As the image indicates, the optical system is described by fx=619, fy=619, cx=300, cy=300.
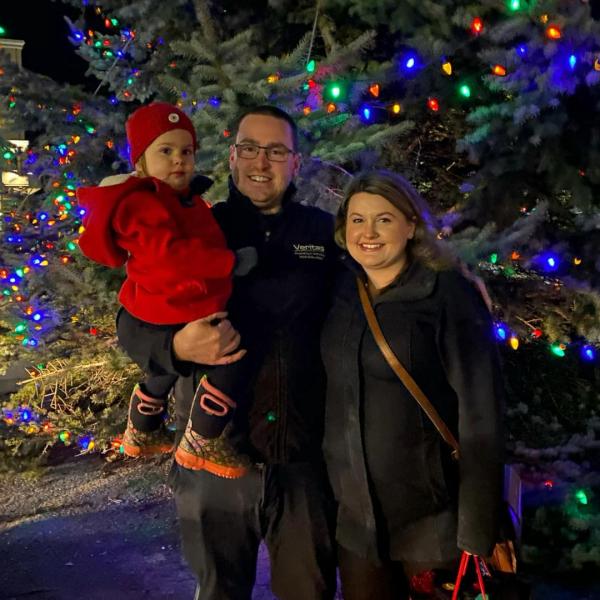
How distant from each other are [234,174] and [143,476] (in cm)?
404

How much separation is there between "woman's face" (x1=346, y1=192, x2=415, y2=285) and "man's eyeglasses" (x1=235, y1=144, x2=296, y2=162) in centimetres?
38

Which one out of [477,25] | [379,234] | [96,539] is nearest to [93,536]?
[96,539]

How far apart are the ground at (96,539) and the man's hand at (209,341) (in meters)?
2.12

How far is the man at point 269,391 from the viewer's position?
91.7 inches

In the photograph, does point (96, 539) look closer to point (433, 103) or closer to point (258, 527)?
point (258, 527)

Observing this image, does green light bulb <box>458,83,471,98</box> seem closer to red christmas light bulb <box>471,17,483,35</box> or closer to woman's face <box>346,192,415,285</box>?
red christmas light bulb <box>471,17,483,35</box>

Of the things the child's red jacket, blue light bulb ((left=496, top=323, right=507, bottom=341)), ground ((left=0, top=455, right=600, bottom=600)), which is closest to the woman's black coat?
the child's red jacket

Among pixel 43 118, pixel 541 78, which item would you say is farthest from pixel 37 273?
pixel 541 78

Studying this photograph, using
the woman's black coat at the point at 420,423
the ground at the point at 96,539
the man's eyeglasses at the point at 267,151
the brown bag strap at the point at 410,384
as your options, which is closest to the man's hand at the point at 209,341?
the woman's black coat at the point at 420,423

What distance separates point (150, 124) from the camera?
2395mm

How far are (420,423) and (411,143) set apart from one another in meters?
4.13

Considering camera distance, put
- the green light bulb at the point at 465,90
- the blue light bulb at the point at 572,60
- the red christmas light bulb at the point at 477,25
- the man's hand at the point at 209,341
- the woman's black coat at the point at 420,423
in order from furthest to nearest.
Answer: the green light bulb at the point at 465,90, the red christmas light bulb at the point at 477,25, the blue light bulb at the point at 572,60, the man's hand at the point at 209,341, the woman's black coat at the point at 420,423

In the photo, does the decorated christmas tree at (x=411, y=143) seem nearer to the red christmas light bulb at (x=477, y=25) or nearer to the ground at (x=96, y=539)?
the red christmas light bulb at (x=477, y=25)

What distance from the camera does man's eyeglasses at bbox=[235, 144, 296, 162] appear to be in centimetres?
241
